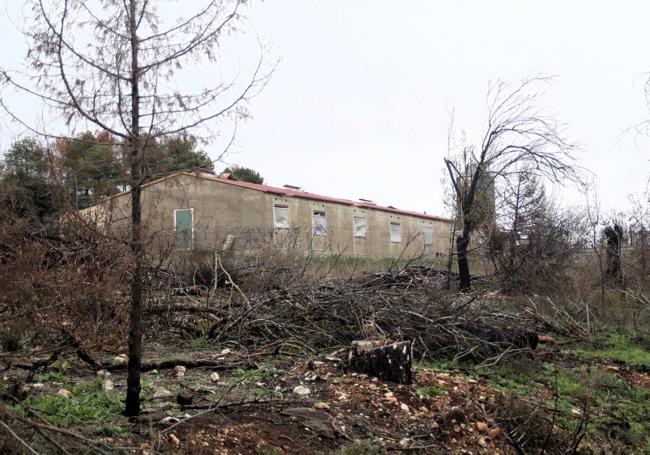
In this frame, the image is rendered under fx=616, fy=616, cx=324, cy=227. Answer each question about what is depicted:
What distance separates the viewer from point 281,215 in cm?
2531

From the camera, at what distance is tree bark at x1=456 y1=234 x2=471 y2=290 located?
13.8m

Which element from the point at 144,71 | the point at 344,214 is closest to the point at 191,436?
the point at 144,71

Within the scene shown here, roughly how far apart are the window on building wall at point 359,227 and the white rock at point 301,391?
23.7m

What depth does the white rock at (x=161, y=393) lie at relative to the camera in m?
4.89

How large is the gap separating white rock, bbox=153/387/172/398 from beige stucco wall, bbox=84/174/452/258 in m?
1.36

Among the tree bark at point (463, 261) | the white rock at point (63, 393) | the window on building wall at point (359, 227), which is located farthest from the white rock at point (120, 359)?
the window on building wall at point (359, 227)

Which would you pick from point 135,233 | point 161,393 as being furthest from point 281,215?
point 135,233

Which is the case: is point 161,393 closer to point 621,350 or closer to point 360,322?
point 360,322

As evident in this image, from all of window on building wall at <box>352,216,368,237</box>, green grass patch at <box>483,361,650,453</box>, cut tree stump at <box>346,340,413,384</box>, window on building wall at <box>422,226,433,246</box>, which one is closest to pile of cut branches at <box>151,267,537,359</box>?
green grass patch at <box>483,361,650,453</box>

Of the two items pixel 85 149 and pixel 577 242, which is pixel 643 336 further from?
pixel 85 149

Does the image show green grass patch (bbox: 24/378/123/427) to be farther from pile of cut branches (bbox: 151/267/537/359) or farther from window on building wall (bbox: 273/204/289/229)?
window on building wall (bbox: 273/204/289/229)

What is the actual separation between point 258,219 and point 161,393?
19251 millimetres

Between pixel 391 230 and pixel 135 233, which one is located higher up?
pixel 391 230

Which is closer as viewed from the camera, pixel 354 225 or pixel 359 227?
pixel 354 225
